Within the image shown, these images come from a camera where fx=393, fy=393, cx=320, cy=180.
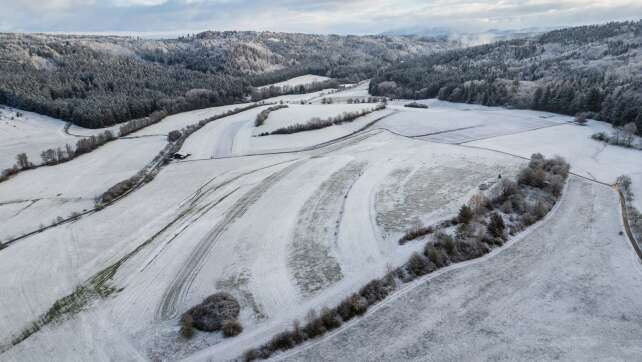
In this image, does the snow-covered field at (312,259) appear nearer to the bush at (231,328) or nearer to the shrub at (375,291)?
the bush at (231,328)

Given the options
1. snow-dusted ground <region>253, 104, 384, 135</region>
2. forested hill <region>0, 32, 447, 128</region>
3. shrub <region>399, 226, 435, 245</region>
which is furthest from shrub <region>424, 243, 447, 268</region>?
forested hill <region>0, 32, 447, 128</region>

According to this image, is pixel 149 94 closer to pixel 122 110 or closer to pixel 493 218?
pixel 122 110

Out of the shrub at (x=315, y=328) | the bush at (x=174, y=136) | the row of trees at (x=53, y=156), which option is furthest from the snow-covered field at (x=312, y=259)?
the bush at (x=174, y=136)

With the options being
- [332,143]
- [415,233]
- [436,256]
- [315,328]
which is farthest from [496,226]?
[332,143]

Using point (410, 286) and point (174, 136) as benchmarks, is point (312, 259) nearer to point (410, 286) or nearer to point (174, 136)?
point (410, 286)

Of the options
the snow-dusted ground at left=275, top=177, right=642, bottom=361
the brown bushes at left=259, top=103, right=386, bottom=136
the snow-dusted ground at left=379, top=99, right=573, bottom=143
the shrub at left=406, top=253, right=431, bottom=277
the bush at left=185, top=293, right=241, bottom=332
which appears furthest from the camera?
the brown bushes at left=259, top=103, right=386, bottom=136

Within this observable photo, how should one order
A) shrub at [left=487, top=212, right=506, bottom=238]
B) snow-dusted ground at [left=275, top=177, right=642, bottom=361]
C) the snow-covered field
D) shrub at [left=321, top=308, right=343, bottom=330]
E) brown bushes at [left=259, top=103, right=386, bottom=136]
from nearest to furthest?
snow-dusted ground at [left=275, top=177, right=642, bottom=361] < the snow-covered field < shrub at [left=321, top=308, right=343, bottom=330] < shrub at [left=487, top=212, right=506, bottom=238] < brown bushes at [left=259, top=103, right=386, bottom=136]

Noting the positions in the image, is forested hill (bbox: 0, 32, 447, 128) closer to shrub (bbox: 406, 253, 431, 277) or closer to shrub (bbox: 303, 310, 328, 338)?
shrub (bbox: 406, 253, 431, 277)
